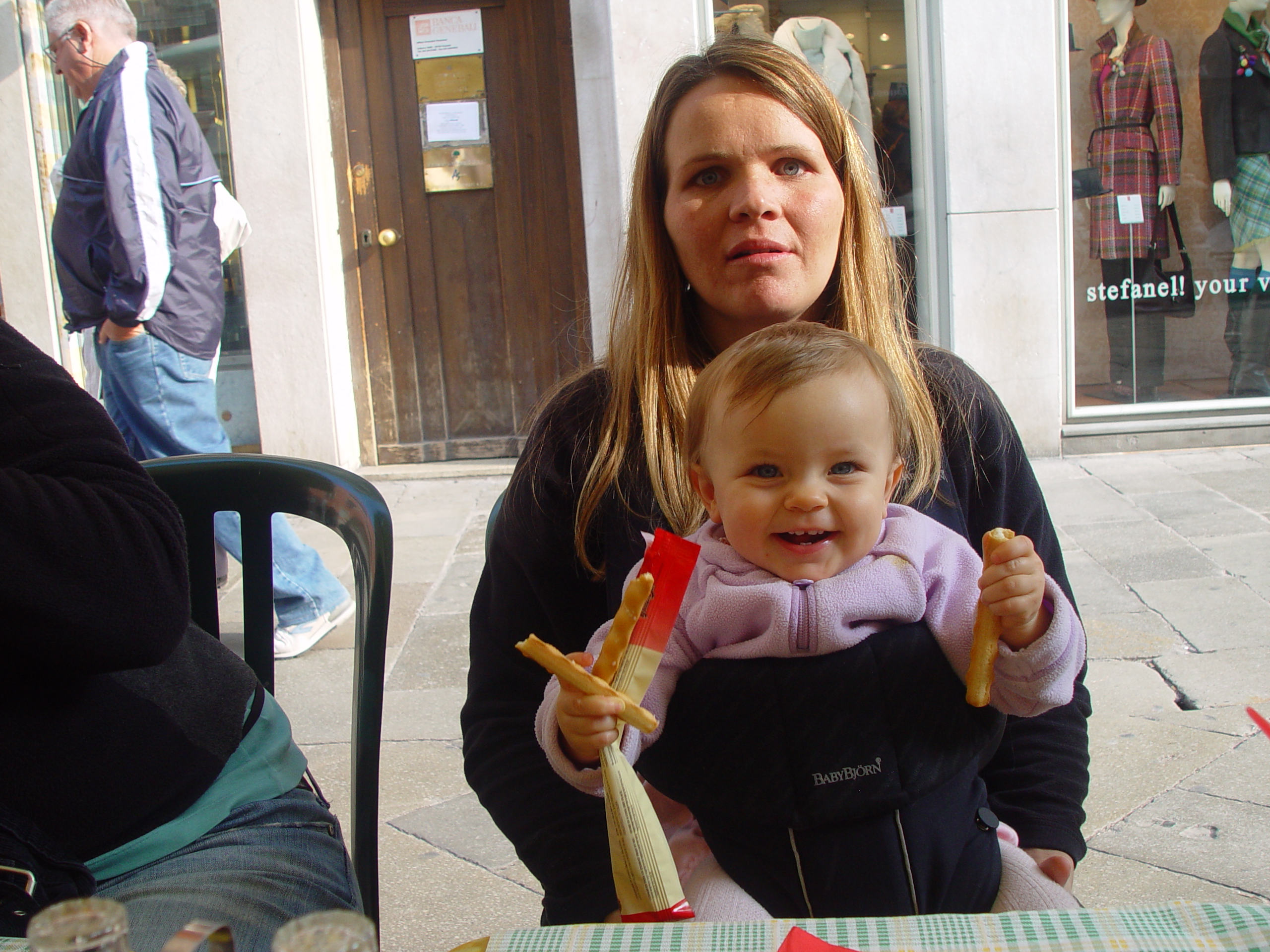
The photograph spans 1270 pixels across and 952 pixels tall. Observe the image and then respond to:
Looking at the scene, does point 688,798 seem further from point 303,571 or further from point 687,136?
point 303,571

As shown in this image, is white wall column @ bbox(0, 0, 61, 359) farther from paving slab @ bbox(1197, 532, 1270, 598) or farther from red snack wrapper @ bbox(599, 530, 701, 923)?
red snack wrapper @ bbox(599, 530, 701, 923)

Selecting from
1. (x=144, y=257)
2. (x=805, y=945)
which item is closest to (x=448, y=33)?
(x=144, y=257)

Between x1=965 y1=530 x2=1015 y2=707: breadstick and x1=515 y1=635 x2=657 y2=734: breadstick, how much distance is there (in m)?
0.35

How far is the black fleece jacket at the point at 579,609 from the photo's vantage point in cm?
135

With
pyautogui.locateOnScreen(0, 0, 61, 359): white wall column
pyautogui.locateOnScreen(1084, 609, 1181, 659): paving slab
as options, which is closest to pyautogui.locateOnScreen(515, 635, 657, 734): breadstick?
pyautogui.locateOnScreen(1084, 609, 1181, 659): paving slab

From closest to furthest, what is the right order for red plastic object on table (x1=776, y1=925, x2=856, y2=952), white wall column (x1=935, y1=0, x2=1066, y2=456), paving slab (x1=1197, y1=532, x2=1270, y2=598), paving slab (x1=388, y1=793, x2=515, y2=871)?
1. red plastic object on table (x1=776, y1=925, x2=856, y2=952)
2. paving slab (x1=388, y1=793, x2=515, y2=871)
3. paving slab (x1=1197, y1=532, x2=1270, y2=598)
4. white wall column (x1=935, y1=0, x2=1066, y2=456)

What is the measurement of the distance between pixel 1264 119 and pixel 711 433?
5.91 metres

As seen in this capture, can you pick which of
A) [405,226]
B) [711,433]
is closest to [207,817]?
[711,433]

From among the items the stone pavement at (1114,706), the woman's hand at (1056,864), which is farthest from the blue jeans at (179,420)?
the woman's hand at (1056,864)

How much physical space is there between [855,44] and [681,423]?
504 cm

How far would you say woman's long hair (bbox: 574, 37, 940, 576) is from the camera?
4.81ft

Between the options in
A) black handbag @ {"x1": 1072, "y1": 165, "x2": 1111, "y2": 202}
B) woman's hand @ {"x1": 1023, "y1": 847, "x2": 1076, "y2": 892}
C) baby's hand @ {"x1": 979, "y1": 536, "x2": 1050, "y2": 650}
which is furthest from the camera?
black handbag @ {"x1": 1072, "y1": 165, "x2": 1111, "y2": 202}

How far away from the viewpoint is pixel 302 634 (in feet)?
12.4

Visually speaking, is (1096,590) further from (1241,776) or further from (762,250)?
(762,250)
